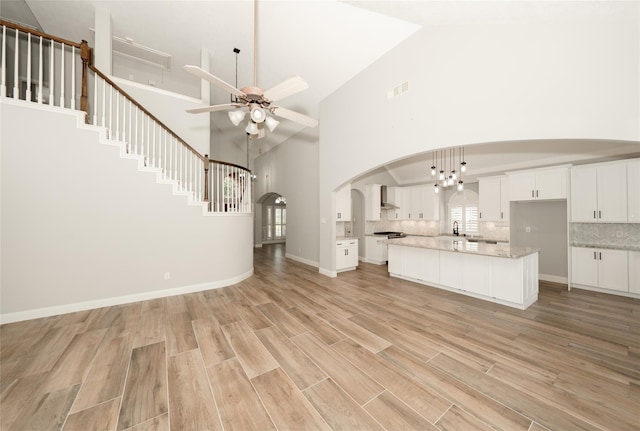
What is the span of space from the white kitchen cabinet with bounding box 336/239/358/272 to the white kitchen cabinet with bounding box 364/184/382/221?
1.67 meters

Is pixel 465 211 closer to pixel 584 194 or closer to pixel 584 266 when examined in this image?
pixel 584 194

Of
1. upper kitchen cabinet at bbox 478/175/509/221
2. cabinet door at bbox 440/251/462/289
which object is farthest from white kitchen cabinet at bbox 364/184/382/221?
cabinet door at bbox 440/251/462/289

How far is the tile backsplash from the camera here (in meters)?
4.48

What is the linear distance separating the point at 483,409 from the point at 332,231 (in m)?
4.25

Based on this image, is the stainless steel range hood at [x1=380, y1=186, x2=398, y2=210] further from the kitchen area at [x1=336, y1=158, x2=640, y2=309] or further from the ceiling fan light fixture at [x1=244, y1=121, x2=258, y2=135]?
the ceiling fan light fixture at [x1=244, y1=121, x2=258, y2=135]

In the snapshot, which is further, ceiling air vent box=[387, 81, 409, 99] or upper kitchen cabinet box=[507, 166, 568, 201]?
upper kitchen cabinet box=[507, 166, 568, 201]

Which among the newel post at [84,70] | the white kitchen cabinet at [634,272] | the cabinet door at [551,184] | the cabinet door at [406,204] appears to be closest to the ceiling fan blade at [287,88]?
the newel post at [84,70]

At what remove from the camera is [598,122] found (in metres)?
2.56

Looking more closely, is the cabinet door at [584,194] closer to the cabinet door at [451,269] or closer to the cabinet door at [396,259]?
Result: the cabinet door at [451,269]

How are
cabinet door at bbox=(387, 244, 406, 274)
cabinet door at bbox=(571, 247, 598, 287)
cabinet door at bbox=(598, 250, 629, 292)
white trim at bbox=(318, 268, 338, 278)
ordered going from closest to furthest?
cabinet door at bbox=(598, 250, 629, 292)
cabinet door at bbox=(571, 247, 598, 287)
cabinet door at bbox=(387, 244, 406, 274)
white trim at bbox=(318, 268, 338, 278)

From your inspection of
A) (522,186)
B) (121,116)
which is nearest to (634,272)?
(522,186)

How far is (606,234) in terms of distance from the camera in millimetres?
4758

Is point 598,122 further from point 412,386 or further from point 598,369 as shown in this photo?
point 412,386

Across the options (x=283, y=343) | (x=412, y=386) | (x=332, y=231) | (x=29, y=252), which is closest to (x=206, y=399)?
(x=283, y=343)
